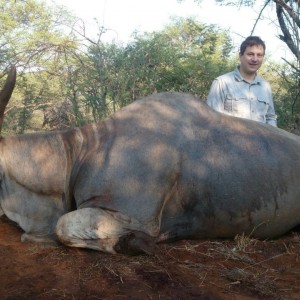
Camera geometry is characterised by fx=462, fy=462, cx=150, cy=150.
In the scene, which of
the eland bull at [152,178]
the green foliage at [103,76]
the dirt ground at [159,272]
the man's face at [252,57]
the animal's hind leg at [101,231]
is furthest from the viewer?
the green foliage at [103,76]

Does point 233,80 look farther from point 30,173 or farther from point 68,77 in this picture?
point 68,77

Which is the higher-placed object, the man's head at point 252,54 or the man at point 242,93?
the man's head at point 252,54

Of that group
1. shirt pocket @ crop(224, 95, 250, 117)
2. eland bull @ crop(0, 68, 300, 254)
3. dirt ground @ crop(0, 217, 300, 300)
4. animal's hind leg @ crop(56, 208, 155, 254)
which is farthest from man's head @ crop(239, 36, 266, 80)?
animal's hind leg @ crop(56, 208, 155, 254)

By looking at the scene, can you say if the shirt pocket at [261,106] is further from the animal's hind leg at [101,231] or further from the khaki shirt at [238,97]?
the animal's hind leg at [101,231]

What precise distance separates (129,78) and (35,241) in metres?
5.61

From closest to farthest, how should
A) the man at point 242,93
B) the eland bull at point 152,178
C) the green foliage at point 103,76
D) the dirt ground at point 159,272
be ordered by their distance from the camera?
the dirt ground at point 159,272, the eland bull at point 152,178, the man at point 242,93, the green foliage at point 103,76

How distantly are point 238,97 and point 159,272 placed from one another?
294 centimetres

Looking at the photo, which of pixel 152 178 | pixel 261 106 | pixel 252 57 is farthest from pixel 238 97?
pixel 152 178

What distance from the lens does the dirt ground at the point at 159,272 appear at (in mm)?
2409

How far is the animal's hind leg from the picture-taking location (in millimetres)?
3010

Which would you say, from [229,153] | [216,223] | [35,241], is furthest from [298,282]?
[35,241]

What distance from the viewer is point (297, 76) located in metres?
8.40

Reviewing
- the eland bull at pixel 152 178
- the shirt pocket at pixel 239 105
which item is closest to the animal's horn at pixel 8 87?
the eland bull at pixel 152 178

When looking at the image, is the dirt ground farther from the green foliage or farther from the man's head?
the green foliage
